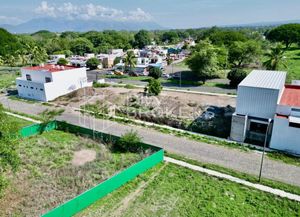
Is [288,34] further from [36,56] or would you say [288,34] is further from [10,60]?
[10,60]

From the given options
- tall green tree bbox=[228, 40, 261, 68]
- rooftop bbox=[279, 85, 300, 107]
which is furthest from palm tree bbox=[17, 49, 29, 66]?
rooftop bbox=[279, 85, 300, 107]

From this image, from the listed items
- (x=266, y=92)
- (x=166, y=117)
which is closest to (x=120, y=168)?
(x=166, y=117)

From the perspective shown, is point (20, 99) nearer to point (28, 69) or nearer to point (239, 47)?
point (28, 69)

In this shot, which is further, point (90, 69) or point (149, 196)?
point (90, 69)

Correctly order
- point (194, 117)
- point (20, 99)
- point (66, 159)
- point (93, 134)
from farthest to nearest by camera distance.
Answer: point (20, 99) → point (194, 117) → point (93, 134) → point (66, 159)

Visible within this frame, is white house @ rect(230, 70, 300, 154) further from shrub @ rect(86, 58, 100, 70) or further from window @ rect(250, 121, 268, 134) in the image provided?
shrub @ rect(86, 58, 100, 70)

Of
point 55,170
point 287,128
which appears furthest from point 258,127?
point 55,170

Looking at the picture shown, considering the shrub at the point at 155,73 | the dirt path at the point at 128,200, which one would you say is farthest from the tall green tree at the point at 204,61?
the dirt path at the point at 128,200
